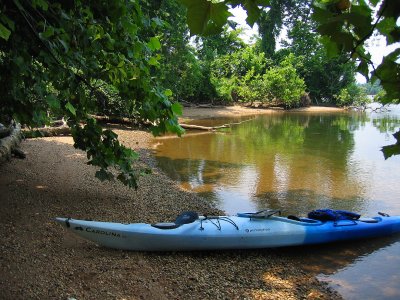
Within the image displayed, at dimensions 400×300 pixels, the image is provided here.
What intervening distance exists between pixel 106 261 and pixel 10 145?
16.9ft

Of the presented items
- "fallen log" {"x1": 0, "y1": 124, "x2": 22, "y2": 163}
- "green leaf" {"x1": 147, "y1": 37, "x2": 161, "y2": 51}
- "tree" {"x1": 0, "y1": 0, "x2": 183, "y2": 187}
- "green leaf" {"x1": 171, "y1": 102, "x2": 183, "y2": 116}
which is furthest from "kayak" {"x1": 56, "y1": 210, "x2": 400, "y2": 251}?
"fallen log" {"x1": 0, "y1": 124, "x2": 22, "y2": 163}

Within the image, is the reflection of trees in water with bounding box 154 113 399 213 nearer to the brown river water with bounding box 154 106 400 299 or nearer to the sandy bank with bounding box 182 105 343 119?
the brown river water with bounding box 154 106 400 299

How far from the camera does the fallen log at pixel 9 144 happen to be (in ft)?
25.0

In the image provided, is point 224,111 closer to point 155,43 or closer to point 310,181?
point 310,181

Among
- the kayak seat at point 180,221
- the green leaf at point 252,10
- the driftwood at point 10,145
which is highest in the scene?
the green leaf at point 252,10

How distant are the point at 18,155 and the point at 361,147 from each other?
1284 cm

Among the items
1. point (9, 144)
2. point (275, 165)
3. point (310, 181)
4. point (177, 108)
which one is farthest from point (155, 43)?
point (275, 165)

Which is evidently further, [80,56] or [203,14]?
[80,56]

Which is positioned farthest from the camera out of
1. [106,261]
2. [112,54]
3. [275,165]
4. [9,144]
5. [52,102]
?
[275,165]

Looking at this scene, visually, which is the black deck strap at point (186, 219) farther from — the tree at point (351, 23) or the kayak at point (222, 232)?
the tree at point (351, 23)

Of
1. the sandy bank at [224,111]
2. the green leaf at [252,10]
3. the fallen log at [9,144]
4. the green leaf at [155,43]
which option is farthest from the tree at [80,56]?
the sandy bank at [224,111]

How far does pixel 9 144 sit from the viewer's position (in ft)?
27.2

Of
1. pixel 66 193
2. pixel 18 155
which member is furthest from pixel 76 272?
pixel 18 155

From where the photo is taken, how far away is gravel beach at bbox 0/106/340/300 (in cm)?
381
